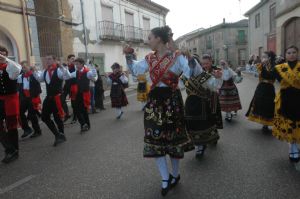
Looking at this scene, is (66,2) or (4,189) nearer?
(4,189)

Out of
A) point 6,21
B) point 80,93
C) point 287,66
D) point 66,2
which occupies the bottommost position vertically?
point 80,93

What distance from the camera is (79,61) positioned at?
285 inches

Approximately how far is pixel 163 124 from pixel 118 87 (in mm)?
6018

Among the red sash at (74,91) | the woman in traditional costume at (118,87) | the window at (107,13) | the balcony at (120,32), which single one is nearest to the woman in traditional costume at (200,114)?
the red sash at (74,91)

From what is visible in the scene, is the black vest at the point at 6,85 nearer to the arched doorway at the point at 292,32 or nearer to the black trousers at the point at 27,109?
the black trousers at the point at 27,109

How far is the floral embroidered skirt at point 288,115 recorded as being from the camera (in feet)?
13.8

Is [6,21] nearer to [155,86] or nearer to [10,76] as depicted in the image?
[10,76]

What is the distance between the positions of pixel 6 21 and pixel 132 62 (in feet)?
30.8

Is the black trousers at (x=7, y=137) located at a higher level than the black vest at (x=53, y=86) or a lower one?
lower

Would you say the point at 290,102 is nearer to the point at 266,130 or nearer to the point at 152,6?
the point at 266,130

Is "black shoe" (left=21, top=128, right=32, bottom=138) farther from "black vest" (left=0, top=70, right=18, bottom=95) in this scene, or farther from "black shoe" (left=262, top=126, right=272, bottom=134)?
"black shoe" (left=262, top=126, right=272, bottom=134)

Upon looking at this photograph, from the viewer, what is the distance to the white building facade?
17.3 m

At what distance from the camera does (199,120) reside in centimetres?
456

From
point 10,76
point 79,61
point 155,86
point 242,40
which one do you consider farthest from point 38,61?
point 242,40
